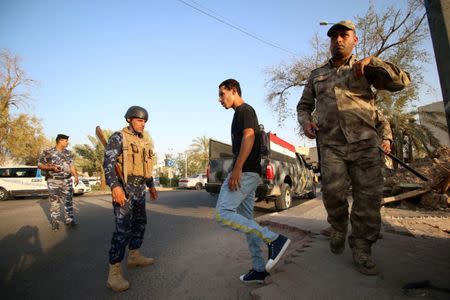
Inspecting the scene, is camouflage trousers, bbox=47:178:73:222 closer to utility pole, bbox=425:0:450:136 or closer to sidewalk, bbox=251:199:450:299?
sidewalk, bbox=251:199:450:299

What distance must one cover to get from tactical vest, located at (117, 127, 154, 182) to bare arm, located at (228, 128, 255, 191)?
1230 mm

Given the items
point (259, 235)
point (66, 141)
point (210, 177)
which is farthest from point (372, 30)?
point (259, 235)

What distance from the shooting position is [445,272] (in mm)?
2299

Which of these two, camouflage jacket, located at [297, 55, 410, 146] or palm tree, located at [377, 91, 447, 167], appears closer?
camouflage jacket, located at [297, 55, 410, 146]

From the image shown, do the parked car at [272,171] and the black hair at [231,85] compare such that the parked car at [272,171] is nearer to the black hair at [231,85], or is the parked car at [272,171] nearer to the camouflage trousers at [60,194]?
the camouflage trousers at [60,194]

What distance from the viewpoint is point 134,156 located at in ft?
10.7

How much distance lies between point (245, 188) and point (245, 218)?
28 cm

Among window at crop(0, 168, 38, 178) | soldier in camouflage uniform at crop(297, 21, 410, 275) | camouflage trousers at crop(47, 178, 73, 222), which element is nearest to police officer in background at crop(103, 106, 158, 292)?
soldier in camouflage uniform at crop(297, 21, 410, 275)

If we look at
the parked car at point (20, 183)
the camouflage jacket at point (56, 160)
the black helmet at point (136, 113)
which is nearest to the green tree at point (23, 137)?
the parked car at point (20, 183)

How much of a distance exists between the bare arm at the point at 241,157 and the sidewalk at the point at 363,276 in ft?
2.83

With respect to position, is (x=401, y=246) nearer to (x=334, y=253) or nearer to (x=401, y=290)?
(x=334, y=253)

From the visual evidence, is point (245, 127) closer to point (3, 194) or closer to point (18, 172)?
point (18, 172)

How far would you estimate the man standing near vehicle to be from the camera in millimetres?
2473

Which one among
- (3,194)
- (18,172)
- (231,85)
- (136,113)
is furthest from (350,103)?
(3,194)
